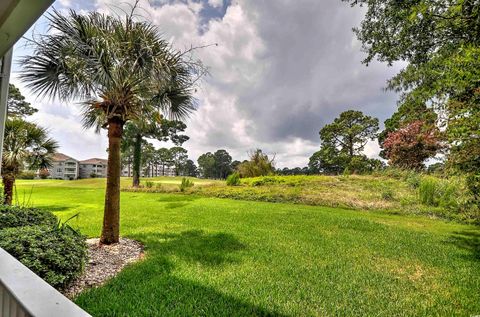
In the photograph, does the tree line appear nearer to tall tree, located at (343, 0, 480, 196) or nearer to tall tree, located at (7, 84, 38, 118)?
tall tree, located at (343, 0, 480, 196)

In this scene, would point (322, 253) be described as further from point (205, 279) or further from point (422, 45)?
point (422, 45)

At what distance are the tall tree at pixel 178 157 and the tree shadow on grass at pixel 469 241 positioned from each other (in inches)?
1731

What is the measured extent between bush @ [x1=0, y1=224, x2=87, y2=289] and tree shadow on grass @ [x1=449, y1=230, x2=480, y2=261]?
623 centimetres

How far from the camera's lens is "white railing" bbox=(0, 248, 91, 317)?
2.41 feet

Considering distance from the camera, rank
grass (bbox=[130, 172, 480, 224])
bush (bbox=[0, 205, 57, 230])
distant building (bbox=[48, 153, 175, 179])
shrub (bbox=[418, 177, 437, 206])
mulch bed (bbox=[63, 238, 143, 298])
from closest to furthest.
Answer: mulch bed (bbox=[63, 238, 143, 298]), bush (bbox=[0, 205, 57, 230]), grass (bbox=[130, 172, 480, 224]), shrub (bbox=[418, 177, 437, 206]), distant building (bbox=[48, 153, 175, 179])

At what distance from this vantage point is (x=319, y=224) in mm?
6836

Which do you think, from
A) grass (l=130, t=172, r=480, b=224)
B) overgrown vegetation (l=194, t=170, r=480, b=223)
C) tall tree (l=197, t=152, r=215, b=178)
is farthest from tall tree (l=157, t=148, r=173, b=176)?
overgrown vegetation (l=194, t=170, r=480, b=223)

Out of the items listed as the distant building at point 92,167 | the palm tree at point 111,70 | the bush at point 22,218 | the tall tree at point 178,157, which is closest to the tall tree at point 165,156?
the tall tree at point 178,157

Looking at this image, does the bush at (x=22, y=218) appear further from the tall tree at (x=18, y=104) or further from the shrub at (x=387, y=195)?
the tall tree at (x=18, y=104)

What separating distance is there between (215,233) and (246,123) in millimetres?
4323

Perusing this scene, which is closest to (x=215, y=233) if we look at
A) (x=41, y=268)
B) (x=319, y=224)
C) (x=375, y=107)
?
(x=319, y=224)

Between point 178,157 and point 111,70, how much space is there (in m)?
45.7

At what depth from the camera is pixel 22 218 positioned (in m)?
3.82

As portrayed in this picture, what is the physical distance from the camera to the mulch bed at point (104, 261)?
3.08 metres
